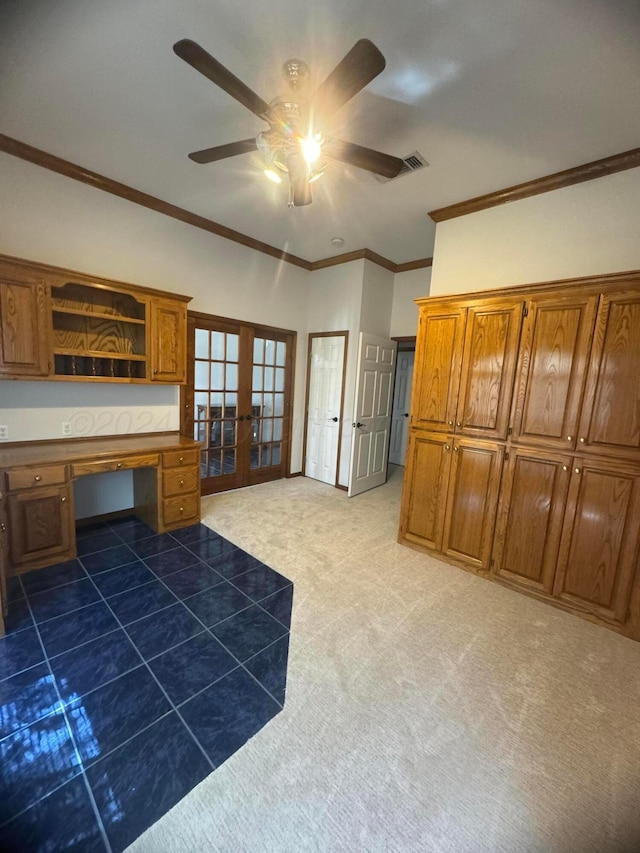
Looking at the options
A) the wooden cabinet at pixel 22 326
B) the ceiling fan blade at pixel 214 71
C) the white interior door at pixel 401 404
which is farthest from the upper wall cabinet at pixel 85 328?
the white interior door at pixel 401 404

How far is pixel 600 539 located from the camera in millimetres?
2090

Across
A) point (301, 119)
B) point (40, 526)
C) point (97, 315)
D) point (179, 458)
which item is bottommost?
point (40, 526)

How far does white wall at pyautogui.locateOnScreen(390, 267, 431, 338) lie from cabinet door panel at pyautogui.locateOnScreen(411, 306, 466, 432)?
1.64 m

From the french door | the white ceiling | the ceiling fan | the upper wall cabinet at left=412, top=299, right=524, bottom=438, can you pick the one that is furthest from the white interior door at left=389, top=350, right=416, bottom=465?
the ceiling fan

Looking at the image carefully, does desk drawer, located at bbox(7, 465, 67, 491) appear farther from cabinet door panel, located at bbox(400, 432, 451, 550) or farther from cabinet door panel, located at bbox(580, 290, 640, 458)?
cabinet door panel, located at bbox(580, 290, 640, 458)

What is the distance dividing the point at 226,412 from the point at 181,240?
183cm

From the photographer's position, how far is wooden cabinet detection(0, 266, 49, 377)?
2260mm

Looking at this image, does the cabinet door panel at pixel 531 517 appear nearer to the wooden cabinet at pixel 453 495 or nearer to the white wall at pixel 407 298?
the wooden cabinet at pixel 453 495

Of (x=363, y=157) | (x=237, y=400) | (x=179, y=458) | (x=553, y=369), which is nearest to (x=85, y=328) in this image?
(x=179, y=458)

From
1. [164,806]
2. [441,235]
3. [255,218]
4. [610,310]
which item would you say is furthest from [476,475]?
[255,218]

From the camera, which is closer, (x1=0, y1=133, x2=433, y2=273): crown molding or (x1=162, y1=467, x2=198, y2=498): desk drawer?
(x1=0, y1=133, x2=433, y2=273): crown molding

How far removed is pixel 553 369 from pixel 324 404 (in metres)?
2.82

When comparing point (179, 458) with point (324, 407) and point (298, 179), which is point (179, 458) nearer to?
point (324, 407)

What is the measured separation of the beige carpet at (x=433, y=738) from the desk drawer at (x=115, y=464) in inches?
62.2
